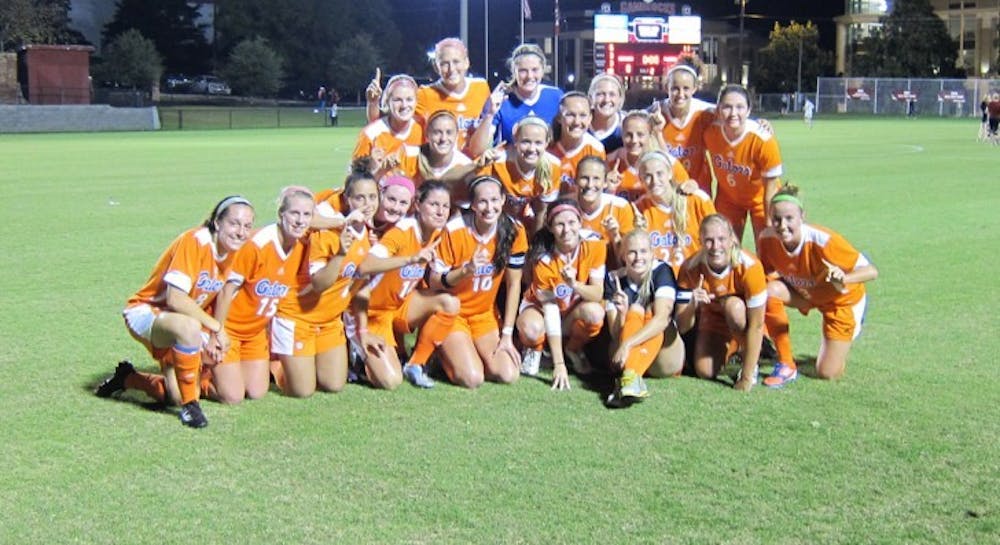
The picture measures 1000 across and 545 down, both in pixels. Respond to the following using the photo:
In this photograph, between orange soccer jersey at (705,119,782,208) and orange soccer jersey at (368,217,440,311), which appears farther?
orange soccer jersey at (705,119,782,208)

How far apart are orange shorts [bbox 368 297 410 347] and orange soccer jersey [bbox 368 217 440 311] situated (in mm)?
23

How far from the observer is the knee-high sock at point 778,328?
621 cm

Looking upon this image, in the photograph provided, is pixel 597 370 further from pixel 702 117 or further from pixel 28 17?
pixel 28 17

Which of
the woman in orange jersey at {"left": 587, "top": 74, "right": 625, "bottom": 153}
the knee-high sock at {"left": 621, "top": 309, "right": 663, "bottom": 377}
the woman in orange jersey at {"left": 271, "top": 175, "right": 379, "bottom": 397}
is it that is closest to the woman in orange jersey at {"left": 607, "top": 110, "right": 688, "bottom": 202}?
the woman in orange jersey at {"left": 587, "top": 74, "right": 625, "bottom": 153}

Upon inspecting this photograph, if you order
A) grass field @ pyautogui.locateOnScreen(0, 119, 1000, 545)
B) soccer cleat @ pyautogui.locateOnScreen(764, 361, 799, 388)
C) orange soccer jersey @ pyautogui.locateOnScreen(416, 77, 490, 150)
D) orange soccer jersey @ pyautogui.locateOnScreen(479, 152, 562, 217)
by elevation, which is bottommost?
grass field @ pyautogui.locateOnScreen(0, 119, 1000, 545)

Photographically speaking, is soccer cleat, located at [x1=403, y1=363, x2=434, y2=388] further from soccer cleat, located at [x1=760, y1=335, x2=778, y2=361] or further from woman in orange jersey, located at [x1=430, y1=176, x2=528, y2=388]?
soccer cleat, located at [x1=760, y1=335, x2=778, y2=361]

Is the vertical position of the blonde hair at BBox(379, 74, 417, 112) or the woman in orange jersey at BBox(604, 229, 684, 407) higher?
the blonde hair at BBox(379, 74, 417, 112)

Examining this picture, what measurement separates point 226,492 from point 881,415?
10.1ft

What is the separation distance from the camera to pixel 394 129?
282 inches

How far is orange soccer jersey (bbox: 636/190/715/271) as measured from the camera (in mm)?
6395

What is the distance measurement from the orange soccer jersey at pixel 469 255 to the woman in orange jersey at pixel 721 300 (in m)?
0.92

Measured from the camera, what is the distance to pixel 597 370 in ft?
21.1

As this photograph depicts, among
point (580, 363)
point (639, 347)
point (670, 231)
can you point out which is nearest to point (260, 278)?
point (580, 363)

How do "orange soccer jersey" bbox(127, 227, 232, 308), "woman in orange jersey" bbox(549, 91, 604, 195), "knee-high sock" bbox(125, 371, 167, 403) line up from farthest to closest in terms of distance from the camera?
"woman in orange jersey" bbox(549, 91, 604, 195) < "knee-high sock" bbox(125, 371, 167, 403) < "orange soccer jersey" bbox(127, 227, 232, 308)
